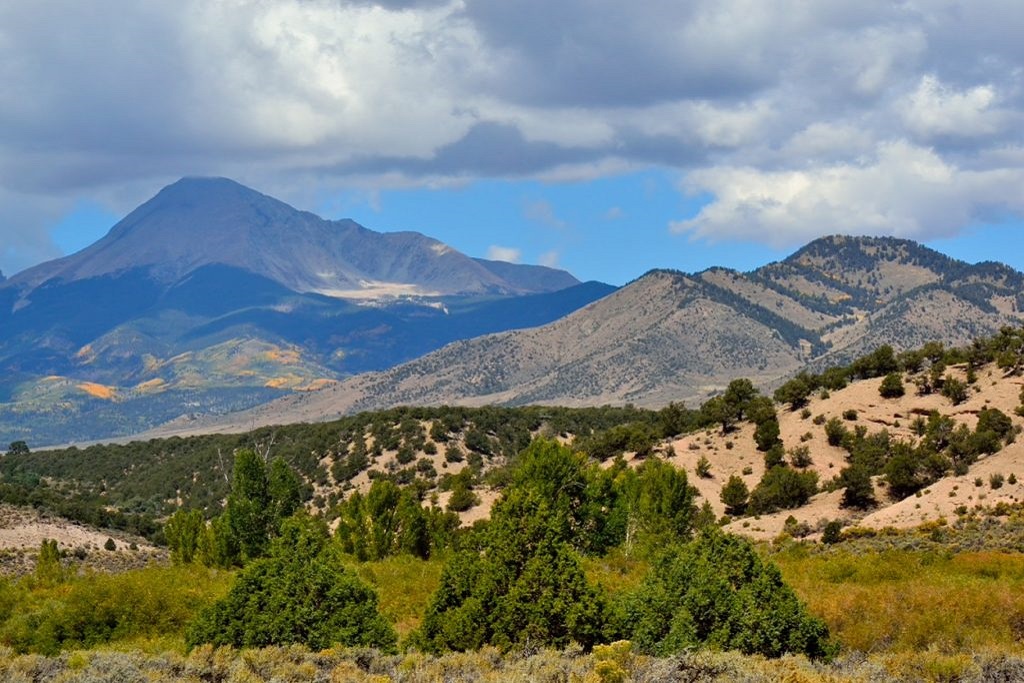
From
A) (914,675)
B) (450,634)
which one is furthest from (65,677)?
(914,675)

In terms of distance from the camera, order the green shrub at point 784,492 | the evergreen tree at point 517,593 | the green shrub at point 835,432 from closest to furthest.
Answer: the evergreen tree at point 517,593
the green shrub at point 784,492
the green shrub at point 835,432

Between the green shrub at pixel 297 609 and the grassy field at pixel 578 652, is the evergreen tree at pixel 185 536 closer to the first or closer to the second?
the grassy field at pixel 578 652

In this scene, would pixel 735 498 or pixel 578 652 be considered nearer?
pixel 578 652

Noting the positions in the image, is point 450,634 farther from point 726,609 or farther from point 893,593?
point 893,593

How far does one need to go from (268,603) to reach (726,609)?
9.84 meters

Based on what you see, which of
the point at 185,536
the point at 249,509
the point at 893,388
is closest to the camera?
the point at 249,509

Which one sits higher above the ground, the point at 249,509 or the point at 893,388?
the point at 893,388

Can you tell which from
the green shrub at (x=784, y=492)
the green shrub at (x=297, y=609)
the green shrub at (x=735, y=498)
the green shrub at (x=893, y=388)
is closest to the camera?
the green shrub at (x=297, y=609)

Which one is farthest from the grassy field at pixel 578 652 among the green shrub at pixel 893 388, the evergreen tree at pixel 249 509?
the green shrub at pixel 893 388

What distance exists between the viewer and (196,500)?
9956cm

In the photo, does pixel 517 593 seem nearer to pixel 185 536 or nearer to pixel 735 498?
pixel 185 536

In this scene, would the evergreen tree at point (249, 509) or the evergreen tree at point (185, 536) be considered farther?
the evergreen tree at point (185, 536)

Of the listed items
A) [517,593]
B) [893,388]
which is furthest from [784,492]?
[517,593]

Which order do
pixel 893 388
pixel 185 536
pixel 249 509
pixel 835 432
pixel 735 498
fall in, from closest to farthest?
1. pixel 249 509
2. pixel 185 536
3. pixel 735 498
4. pixel 835 432
5. pixel 893 388
